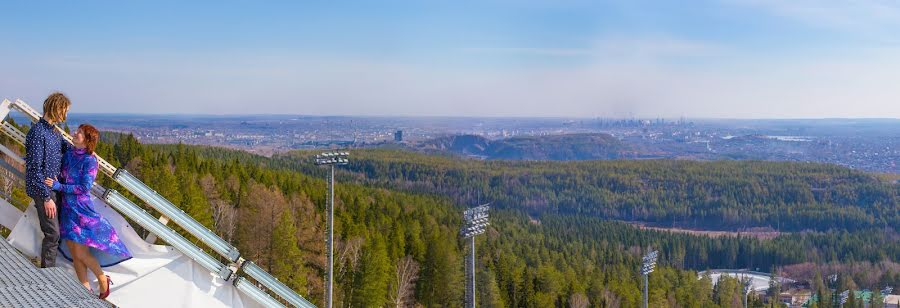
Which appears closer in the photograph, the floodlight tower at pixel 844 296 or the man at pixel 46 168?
the man at pixel 46 168

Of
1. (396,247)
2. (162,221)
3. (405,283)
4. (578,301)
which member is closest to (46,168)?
(162,221)

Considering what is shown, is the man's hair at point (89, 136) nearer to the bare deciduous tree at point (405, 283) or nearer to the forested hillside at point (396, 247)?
the forested hillside at point (396, 247)

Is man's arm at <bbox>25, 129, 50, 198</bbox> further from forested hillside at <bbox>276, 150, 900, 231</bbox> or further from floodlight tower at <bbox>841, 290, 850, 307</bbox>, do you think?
forested hillside at <bbox>276, 150, 900, 231</bbox>

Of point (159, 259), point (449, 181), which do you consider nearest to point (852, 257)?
point (449, 181)

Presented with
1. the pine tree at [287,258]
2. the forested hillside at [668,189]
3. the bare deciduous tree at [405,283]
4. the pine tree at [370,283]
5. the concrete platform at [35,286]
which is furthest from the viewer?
the forested hillside at [668,189]

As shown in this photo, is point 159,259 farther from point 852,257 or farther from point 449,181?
point 449,181

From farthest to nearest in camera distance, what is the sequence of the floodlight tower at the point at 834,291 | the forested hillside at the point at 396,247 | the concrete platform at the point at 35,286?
the floodlight tower at the point at 834,291
the forested hillside at the point at 396,247
the concrete platform at the point at 35,286

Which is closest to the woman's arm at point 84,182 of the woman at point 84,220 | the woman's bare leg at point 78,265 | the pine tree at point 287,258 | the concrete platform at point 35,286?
the woman at point 84,220
